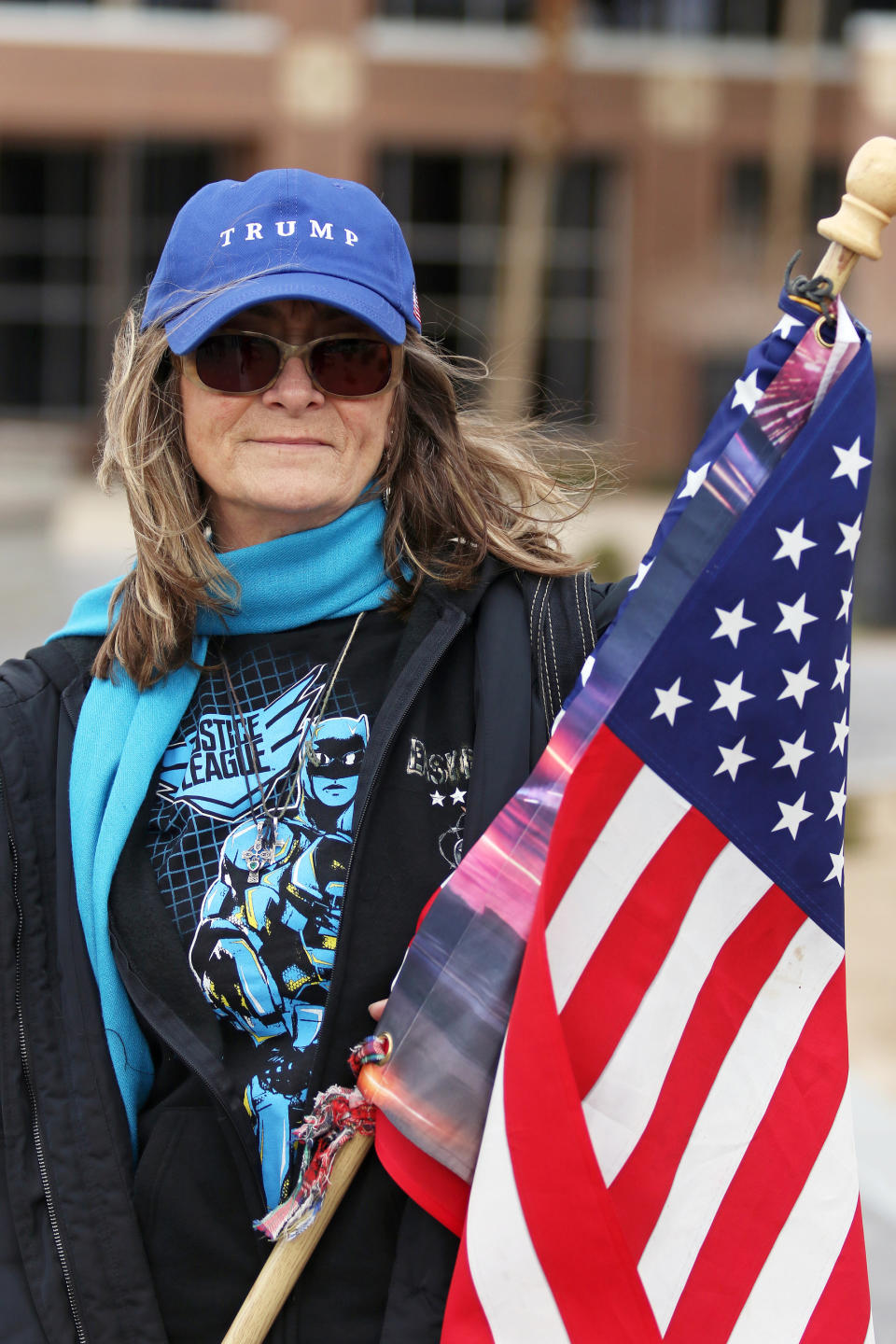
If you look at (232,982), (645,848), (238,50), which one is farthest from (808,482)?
(238,50)

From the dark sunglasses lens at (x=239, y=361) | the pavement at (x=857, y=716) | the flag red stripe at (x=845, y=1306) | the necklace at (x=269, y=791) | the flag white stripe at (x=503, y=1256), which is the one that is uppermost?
the dark sunglasses lens at (x=239, y=361)

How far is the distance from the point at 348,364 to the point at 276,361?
0.32 ft

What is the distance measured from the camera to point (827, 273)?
1956mm

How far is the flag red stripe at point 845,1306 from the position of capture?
2035mm

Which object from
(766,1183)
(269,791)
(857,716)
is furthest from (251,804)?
(857,716)

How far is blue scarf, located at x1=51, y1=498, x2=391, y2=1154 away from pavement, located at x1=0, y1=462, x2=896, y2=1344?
483 mm

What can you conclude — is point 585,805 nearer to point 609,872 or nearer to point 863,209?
point 609,872

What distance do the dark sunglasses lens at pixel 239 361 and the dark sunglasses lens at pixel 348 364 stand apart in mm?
60

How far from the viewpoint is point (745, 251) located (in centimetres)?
2119

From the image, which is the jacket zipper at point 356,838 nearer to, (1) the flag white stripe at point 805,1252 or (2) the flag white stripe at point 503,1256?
(2) the flag white stripe at point 503,1256

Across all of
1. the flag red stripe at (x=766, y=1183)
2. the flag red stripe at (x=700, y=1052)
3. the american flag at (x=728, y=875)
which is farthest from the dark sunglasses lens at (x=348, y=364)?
the flag red stripe at (x=766, y=1183)

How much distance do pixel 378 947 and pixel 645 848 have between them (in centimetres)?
37

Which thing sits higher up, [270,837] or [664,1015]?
[270,837]

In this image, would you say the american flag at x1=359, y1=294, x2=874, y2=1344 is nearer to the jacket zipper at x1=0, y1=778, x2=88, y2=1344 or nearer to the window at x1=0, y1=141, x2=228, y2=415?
the jacket zipper at x1=0, y1=778, x2=88, y2=1344
